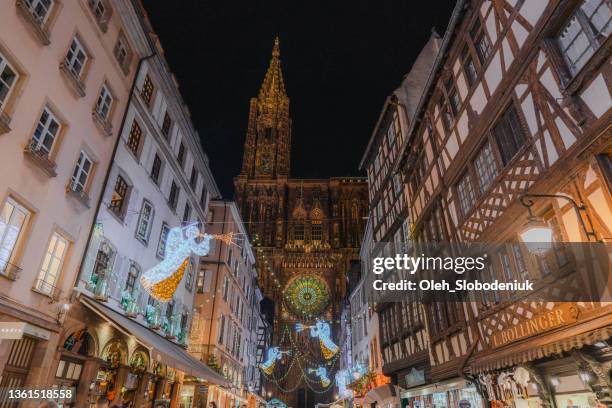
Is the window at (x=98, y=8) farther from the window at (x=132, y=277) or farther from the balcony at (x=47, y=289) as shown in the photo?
the window at (x=132, y=277)

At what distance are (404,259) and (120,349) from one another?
404 inches

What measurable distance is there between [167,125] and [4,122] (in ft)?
28.7

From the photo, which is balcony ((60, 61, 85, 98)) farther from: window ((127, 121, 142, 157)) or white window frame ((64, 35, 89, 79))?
window ((127, 121, 142, 157))

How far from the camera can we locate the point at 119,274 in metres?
11.4

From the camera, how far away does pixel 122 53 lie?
11984mm

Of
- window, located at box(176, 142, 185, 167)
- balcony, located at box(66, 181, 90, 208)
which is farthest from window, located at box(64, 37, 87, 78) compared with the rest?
window, located at box(176, 142, 185, 167)

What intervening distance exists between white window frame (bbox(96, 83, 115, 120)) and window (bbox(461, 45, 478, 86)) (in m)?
10.0

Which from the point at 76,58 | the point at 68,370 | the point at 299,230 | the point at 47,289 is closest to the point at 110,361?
the point at 68,370

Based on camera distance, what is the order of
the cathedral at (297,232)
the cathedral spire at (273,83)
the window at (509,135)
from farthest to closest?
the cathedral spire at (273,83) → the cathedral at (297,232) → the window at (509,135)

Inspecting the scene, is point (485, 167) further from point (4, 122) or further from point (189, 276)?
point (189, 276)

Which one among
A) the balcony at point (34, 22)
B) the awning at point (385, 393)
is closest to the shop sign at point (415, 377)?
the awning at point (385, 393)

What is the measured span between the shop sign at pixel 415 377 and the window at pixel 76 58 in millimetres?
13962

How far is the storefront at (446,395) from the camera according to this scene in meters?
9.46

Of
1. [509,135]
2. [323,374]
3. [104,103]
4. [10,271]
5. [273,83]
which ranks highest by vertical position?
[273,83]
